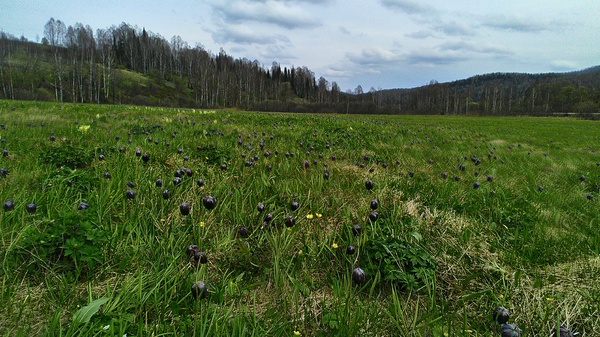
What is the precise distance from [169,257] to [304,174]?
2452 mm

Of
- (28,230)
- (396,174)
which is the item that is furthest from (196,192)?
(396,174)

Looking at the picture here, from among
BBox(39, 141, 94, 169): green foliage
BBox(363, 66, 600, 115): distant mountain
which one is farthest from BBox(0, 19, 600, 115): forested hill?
BBox(39, 141, 94, 169): green foliage

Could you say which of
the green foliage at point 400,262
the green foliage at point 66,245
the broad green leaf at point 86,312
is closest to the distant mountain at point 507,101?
the green foliage at point 400,262

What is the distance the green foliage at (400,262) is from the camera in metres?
2.13

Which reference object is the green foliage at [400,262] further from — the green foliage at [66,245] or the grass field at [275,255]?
the green foliage at [66,245]

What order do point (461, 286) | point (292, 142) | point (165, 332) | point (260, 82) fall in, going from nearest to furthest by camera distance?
point (165, 332) → point (461, 286) → point (292, 142) → point (260, 82)

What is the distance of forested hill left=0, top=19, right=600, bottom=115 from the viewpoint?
8181cm

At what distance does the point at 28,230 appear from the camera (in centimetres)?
203

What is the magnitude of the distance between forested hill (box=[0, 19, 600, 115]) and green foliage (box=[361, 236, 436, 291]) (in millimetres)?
86701

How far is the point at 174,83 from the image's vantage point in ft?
379

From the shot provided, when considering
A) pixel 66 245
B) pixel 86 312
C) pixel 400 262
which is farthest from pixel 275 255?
pixel 66 245

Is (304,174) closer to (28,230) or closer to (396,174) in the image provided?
(396,174)

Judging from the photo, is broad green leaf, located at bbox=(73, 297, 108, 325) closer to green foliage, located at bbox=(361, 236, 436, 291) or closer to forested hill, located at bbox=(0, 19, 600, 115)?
green foliage, located at bbox=(361, 236, 436, 291)

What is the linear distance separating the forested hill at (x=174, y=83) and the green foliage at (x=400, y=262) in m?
86.7
